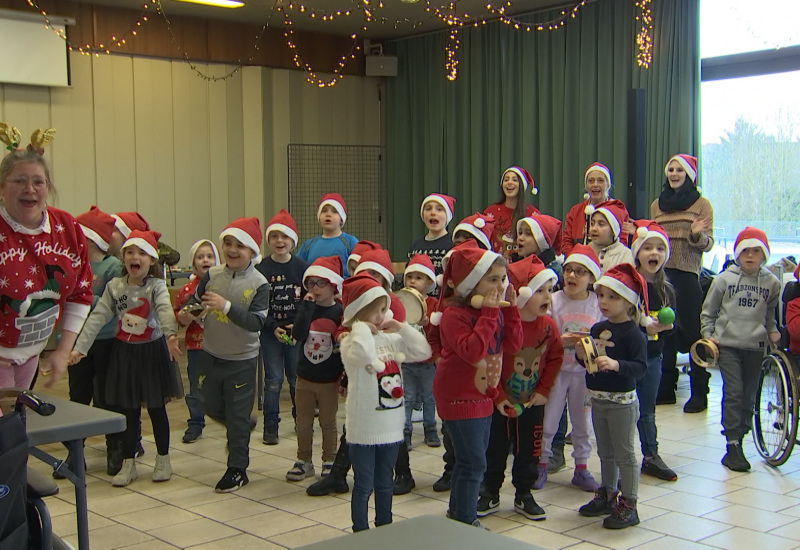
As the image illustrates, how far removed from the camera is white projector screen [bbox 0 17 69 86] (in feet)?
25.8

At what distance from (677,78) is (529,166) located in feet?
5.72

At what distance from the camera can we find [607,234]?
494cm

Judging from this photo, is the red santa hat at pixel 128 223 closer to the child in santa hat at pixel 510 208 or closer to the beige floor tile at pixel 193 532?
the beige floor tile at pixel 193 532

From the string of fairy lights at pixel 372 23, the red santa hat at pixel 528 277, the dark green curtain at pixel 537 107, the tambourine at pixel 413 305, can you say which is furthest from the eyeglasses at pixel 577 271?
the string of fairy lights at pixel 372 23

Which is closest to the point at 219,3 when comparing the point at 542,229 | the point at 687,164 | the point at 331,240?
the point at 331,240

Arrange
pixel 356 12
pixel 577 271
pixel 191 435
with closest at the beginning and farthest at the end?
1. pixel 577 271
2. pixel 191 435
3. pixel 356 12

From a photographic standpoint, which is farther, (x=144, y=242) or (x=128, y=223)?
(x=128, y=223)

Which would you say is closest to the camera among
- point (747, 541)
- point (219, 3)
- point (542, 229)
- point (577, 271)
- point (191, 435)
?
point (747, 541)

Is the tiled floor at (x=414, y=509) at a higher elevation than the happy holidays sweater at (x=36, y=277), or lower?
lower

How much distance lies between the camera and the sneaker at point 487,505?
12.4ft

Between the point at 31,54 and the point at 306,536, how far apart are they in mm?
6089

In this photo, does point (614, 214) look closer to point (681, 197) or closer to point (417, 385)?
point (681, 197)

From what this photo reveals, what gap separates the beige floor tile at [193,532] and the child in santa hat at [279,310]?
4.27 ft

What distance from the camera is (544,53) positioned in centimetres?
854
